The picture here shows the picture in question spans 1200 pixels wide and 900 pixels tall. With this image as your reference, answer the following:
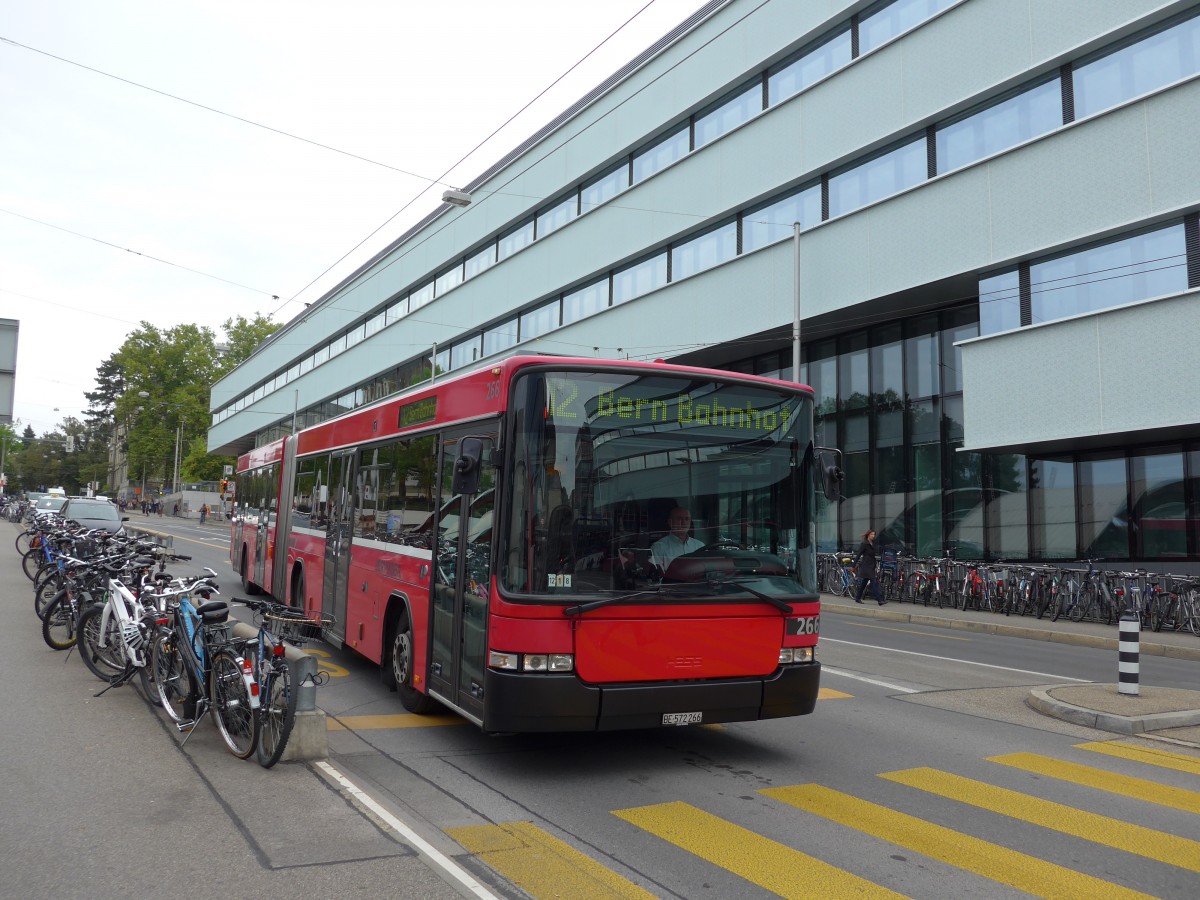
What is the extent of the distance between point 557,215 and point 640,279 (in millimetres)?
6093

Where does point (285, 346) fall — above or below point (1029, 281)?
above

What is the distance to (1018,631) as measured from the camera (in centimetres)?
1694

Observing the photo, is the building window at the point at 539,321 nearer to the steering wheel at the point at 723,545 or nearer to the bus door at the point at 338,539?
the bus door at the point at 338,539

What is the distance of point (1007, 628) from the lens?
1716cm

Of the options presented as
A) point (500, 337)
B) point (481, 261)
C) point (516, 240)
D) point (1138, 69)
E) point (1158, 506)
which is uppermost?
point (516, 240)

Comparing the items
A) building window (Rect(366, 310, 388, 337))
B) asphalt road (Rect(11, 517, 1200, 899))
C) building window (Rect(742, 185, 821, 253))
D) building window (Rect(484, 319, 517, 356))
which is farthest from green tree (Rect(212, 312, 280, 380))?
asphalt road (Rect(11, 517, 1200, 899))

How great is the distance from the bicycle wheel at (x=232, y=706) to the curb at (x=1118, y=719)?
6.93m

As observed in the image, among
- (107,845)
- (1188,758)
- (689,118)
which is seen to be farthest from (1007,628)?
(689,118)

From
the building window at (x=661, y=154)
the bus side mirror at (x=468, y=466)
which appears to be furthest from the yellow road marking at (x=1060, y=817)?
the building window at (x=661, y=154)

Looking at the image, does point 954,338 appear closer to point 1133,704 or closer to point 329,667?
point 1133,704

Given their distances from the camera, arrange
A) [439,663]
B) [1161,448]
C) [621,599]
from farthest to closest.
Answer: [1161,448] → [439,663] → [621,599]

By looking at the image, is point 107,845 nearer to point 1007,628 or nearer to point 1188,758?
point 1188,758

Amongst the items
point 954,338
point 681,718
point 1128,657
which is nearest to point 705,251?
point 954,338

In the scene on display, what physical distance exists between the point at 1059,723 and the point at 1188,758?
1281 millimetres
